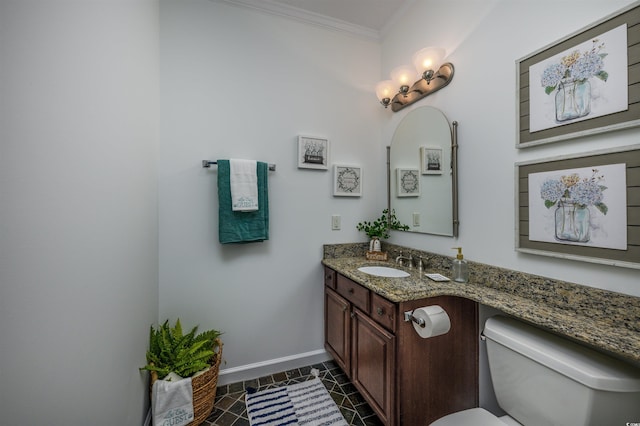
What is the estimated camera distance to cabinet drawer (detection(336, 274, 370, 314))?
4.54ft

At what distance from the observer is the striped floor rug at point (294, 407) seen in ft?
4.54

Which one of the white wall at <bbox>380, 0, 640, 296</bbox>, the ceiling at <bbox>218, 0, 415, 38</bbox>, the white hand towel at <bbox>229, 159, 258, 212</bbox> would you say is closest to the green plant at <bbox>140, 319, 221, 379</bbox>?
the white hand towel at <bbox>229, 159, 258, 212</bbox>

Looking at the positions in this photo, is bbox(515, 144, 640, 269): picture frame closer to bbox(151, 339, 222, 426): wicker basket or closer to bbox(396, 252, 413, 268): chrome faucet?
bbox(396, 252, 413, 268): chrome faucet

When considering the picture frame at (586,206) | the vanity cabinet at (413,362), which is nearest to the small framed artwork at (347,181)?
the vanity cabinet at (413,362)

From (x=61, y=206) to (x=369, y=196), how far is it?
186cm

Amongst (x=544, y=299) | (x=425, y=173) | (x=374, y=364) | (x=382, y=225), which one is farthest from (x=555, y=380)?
(x=382, y=225)

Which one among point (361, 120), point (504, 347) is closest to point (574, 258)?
point (504, 347)

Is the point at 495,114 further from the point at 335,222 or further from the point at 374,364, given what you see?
the point at 374,364

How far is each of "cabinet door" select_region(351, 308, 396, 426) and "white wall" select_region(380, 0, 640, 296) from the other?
26.5 inches

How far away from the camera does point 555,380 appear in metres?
0.84

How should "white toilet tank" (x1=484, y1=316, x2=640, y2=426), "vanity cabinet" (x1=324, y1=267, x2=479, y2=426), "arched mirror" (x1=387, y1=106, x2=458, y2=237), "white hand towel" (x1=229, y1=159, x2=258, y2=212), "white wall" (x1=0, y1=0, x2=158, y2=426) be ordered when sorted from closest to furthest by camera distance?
"white wall" (x1=0, y1=0, x2=158, y2=426)
"white toilet tank" (x1=484, y1=316, x2=640, y2=426)
"vanity cabinet" (x1=324, y1=267, x2=479, y2=426)
"arched mirror" (x1=387, y1=106, x2=458, y2=237)
"white hand towel" (x1=229, y1=159, x2=258, y2=212)

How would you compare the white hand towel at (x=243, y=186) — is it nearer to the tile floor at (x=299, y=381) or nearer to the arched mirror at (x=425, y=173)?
the arched mirror at (x=425, y=173)

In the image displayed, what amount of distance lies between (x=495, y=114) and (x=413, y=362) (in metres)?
1.31

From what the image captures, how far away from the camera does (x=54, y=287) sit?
639mm
